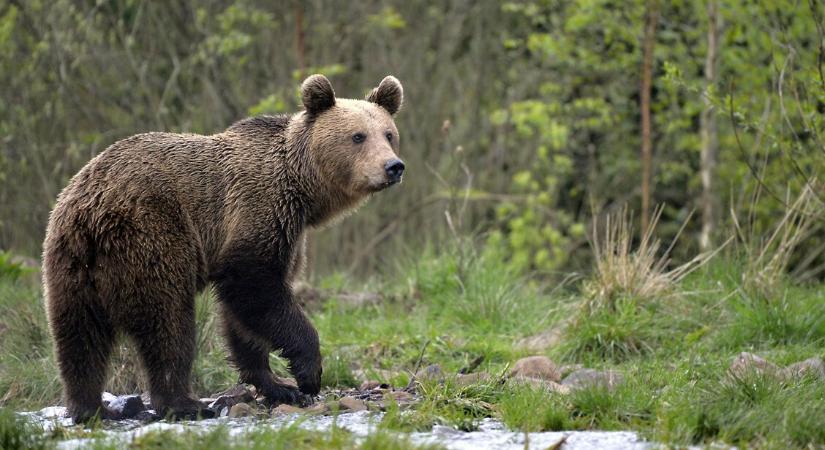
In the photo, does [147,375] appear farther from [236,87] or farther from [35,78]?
[236,87]

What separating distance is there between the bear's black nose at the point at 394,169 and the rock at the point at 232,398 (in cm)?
157

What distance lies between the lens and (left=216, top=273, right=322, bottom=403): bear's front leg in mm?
6609

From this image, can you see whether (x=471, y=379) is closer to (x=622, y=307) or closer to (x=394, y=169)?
(x=394, y=169)

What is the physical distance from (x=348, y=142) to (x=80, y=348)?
2118 mm

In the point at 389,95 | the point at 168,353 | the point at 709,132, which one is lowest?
the point at 168,353

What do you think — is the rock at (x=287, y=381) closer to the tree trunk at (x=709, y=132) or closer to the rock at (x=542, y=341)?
the rock at (x=542, y=341)

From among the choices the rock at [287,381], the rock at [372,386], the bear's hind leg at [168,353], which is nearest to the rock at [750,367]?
the rock at [372,386]

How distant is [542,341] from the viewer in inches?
342

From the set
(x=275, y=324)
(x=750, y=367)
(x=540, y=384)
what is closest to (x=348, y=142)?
(x=275, y=324)

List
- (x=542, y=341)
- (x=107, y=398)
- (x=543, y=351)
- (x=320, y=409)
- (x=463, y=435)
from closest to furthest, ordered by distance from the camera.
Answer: (x=463, y=435)
(x=320, y=409)
(x=107, y=398)
(x=543, y=351)
(x=542, y=341)

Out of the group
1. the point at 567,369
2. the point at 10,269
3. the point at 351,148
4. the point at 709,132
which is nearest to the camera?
the point at 351,148

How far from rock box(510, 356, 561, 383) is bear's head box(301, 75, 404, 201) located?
1455 mm

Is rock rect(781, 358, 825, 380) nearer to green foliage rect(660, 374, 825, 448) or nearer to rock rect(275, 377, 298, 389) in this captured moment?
green foliage rect(660, 374, 825, 448)

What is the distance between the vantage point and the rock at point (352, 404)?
609cm
